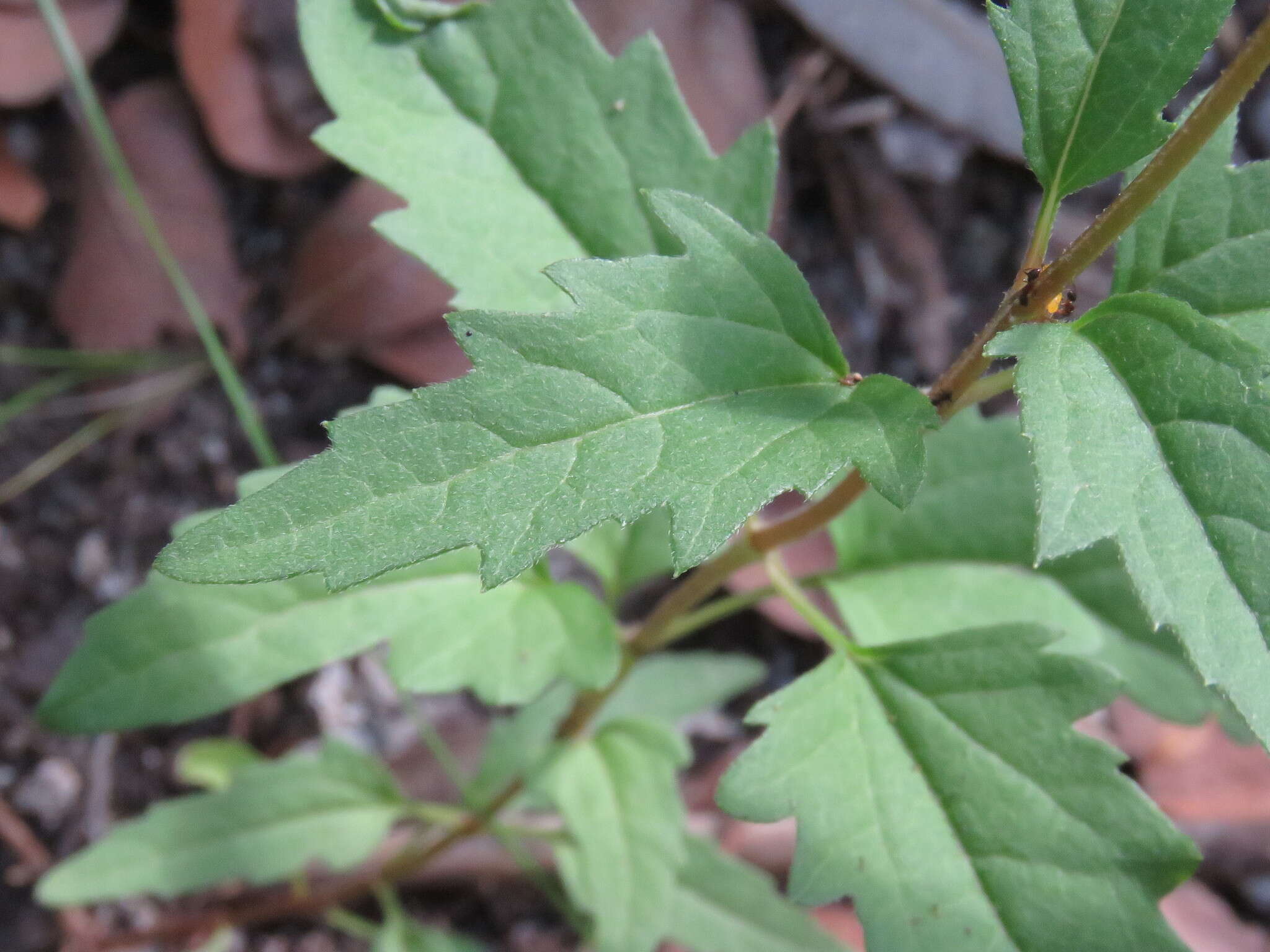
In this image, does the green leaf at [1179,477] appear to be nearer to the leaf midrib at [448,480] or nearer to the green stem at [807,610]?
the leaf midrib at [448,480]

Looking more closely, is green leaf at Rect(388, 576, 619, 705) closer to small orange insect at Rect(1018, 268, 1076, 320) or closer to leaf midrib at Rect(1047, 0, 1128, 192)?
small orange insect at Rect(1018, 268, 1076, 320)

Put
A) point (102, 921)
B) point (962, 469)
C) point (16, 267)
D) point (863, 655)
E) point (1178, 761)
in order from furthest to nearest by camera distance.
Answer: point (1178, 761), point (16, 267), point (102, 921), point (962, 469), point (863, 655)

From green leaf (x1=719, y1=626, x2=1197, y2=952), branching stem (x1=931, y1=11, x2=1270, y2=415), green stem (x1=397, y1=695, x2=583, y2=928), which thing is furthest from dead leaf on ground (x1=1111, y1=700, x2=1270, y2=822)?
branching stem (x1=931, y1=11, x2=1270, y2=415)

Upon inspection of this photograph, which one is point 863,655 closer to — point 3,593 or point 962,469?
point 962,469

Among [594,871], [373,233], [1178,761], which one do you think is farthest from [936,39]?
[594,871]

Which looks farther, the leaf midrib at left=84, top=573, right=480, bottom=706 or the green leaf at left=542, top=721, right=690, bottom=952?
the green leaf at left=542, top=721, right=690, bottom=952

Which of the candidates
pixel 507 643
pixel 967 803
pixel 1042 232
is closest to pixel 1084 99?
pixel 1042 232
